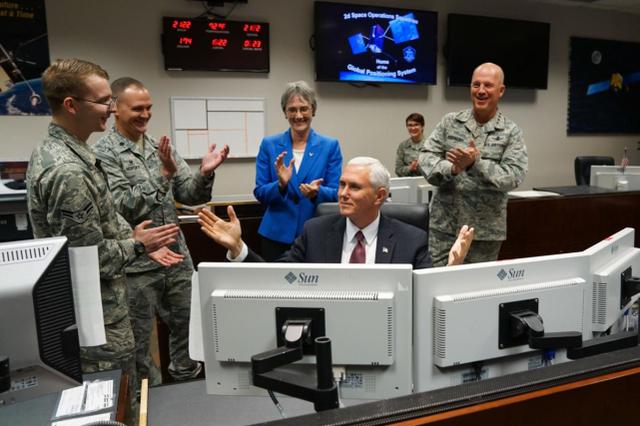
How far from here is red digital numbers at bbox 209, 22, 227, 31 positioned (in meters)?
4.45

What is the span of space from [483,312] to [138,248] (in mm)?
1122

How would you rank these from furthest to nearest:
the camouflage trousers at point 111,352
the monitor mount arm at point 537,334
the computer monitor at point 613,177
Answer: the computer monitor at point 613,177, the camouflage trousers at point 111,352, the monitor mount arm at point 537,334

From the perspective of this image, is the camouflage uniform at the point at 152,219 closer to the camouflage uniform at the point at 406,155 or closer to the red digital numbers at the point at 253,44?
the red digital numbers at the point at 253,44

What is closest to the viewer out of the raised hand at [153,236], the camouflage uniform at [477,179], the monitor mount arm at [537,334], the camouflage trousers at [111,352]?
the monitor mount arm at [537,334]

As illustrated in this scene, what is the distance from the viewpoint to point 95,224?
1500 millimetres

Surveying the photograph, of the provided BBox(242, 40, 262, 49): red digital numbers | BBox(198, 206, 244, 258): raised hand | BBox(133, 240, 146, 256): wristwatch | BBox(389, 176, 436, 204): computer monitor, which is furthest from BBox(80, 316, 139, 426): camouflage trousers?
BBox(242, 40, 262, 49): red digital numbers

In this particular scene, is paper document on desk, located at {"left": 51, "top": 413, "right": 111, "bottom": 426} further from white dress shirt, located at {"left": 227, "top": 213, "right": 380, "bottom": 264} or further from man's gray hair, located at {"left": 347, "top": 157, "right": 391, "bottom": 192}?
man's gray hair, located at {"left": 347, "top": 157, "right": 391, "bottom": 192}

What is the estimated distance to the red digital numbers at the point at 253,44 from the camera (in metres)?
4.61

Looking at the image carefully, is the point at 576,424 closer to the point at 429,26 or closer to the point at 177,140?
the point at 177,140

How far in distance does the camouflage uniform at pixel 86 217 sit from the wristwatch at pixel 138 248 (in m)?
0.01

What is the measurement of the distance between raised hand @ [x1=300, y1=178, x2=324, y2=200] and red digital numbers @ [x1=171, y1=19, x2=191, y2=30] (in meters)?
2.68

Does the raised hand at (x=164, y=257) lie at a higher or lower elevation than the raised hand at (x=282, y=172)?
lower

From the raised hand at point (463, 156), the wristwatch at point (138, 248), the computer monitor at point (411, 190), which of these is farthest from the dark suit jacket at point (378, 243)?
the computer monitor at point (411, 190)

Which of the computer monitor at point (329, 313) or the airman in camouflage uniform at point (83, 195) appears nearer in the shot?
the computer monitor at point (329, 313)
